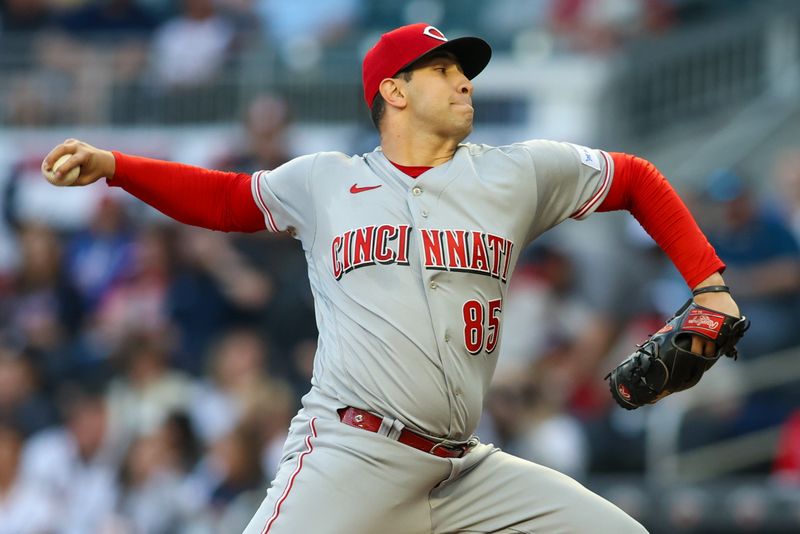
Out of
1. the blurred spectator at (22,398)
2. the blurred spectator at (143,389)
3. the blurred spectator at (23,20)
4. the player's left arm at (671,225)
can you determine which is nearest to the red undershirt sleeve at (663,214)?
the player's left arm at (671,225)

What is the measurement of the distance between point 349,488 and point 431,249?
73 centimetres

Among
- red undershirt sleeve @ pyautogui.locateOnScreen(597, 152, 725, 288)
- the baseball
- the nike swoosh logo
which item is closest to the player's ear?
the nike swoosh logo

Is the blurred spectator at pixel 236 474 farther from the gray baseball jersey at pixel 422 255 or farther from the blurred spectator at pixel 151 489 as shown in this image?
the gray baseball jersey at pixel 422 255

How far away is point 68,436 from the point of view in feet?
28.6

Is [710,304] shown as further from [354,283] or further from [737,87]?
[737,87]

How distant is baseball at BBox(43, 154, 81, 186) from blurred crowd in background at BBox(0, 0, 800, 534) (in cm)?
334

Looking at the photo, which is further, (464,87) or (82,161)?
(464,87)

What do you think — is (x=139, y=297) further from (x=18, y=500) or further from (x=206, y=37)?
(x=206, y=37)

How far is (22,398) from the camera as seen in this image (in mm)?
9031

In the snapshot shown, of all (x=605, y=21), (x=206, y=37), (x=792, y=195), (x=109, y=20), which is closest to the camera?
(x=792, y=195)

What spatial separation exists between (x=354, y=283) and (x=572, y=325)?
4355 mm

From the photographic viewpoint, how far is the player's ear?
4.34 metres

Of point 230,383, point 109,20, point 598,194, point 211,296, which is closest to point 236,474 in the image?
point 230,383

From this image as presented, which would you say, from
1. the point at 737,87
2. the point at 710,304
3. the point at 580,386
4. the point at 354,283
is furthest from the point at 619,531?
the point at 737,87
